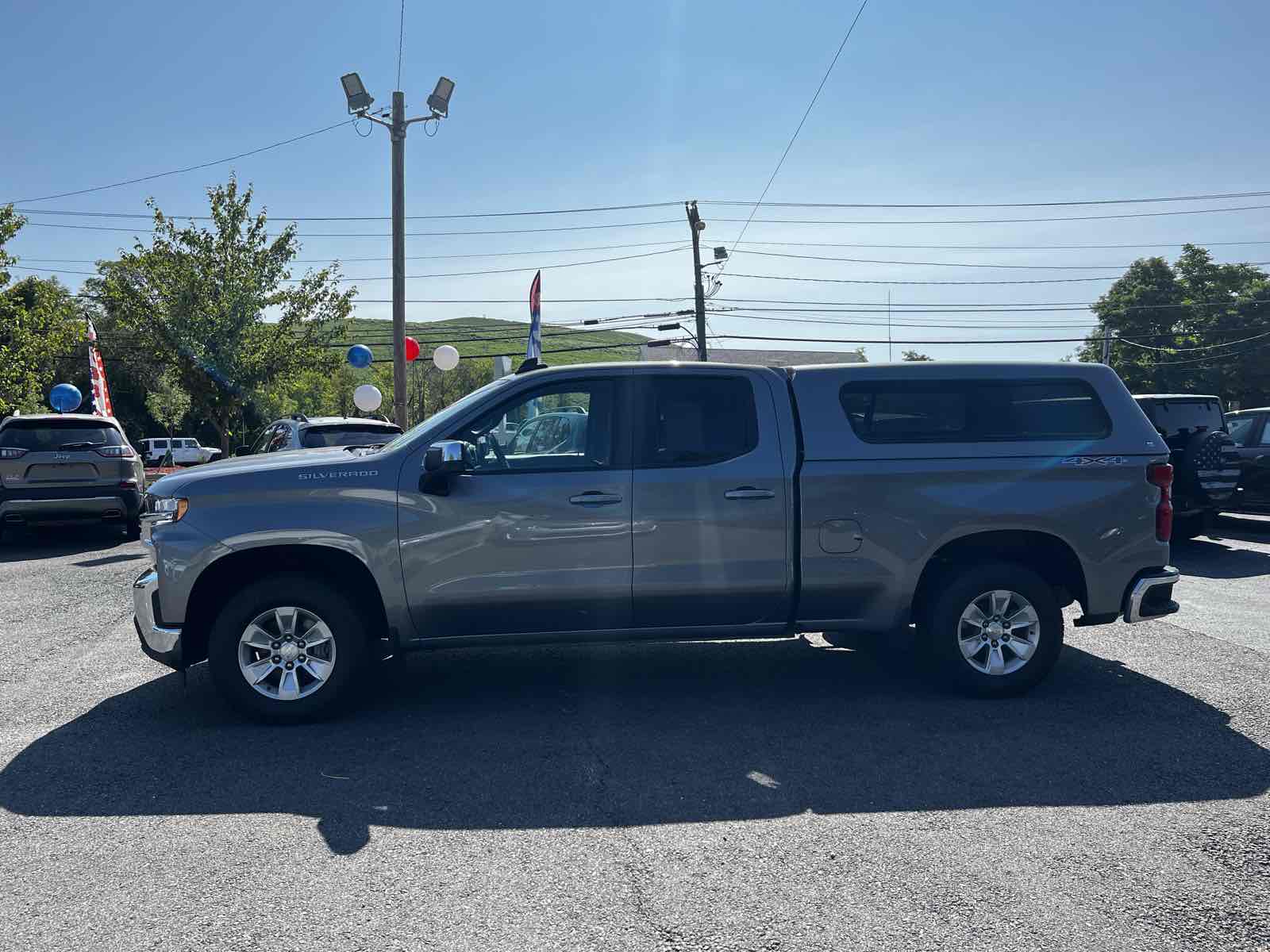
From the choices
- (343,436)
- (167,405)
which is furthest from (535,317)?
(167,405)

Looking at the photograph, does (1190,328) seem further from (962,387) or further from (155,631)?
(155,631)

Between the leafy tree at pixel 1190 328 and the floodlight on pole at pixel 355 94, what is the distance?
47.8 meters

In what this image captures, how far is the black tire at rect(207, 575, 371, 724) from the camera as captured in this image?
5238 millimetres

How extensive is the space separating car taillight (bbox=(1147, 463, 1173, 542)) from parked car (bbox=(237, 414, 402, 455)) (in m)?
7.98

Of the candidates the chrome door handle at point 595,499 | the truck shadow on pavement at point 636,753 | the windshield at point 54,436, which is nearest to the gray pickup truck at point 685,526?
the chrome door handle at point 595,499

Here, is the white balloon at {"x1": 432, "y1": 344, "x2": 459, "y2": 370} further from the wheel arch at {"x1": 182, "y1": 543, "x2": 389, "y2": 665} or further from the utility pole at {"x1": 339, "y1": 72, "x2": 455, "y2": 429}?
the wheel arch at {"x1": 182, "y1": 543, "x2": 389, "y2": 665}

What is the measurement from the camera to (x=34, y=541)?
14141 mm

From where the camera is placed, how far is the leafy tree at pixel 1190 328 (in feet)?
190

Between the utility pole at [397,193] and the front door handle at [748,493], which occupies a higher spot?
the utility pole at [397,193]

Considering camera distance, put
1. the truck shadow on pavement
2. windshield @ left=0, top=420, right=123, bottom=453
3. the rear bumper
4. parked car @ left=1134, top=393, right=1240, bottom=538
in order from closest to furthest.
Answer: the truck shadow on pavement < parked car @ left=1134, top=393, right=1240, bottom=538 < the rear bumper < windshield @ left=0, top=420, right=123, bottom=453

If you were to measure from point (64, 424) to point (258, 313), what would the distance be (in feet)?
A: 44.2

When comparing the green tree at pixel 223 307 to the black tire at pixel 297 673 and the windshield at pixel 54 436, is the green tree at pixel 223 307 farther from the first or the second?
the black tire at pixel 297 673

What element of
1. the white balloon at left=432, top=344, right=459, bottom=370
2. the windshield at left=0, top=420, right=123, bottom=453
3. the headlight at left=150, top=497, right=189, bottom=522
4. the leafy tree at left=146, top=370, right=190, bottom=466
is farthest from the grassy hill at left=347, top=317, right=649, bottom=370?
the headlight at left=150, top=497, right=189, bottom=522

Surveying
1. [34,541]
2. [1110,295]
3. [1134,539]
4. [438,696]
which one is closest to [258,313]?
[34,541]
